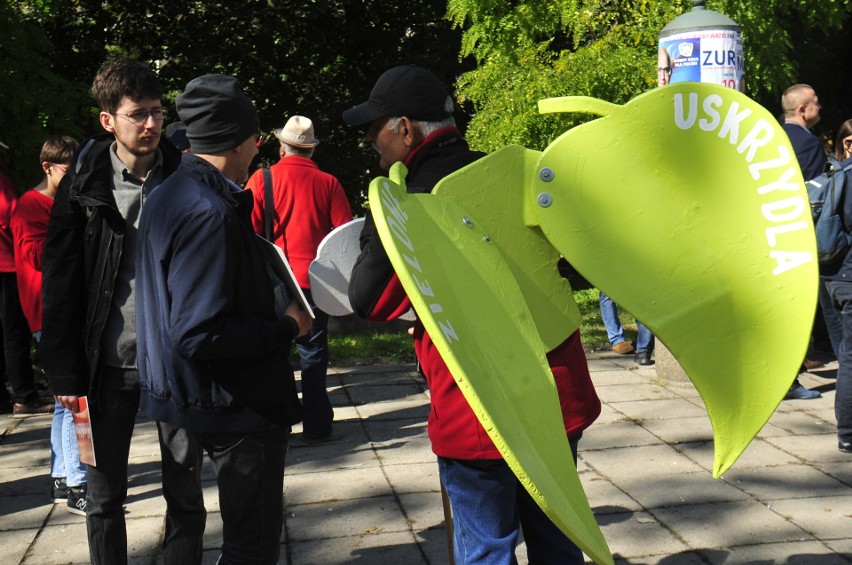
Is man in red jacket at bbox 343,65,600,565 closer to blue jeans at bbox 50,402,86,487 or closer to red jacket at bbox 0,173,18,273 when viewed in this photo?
blue jeans at bbox 50,402,86,487

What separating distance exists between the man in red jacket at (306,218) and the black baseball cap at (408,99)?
10.4 ft

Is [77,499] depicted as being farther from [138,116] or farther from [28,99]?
[28,99]

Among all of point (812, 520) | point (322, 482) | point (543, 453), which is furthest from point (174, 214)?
point (812, 520)

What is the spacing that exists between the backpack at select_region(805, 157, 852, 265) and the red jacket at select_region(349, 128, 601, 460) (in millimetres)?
3509

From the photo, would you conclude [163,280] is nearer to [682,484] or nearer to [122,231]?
[122,231]

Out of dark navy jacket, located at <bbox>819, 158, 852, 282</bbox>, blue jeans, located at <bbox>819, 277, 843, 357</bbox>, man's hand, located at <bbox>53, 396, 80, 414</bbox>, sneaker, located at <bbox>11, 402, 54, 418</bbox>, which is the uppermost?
man's hand, located at <bbox>53, 396, 80, 414</bbox>

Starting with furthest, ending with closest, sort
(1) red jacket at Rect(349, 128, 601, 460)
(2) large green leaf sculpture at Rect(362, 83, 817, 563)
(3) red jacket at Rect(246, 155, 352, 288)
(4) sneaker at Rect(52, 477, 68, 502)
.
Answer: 1. (3) red jacket at Rect(246, 155, 352, 288)
2. (4) sneaker at Rect(52, 477, 68, 502)
3. (1) red jacket at Rect(349, 128, 601, 460)
4. (2) large green leaf sculpture at Rect(362, 83, 817, 563)

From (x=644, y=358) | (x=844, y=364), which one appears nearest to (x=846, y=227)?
(x=844, y=364)

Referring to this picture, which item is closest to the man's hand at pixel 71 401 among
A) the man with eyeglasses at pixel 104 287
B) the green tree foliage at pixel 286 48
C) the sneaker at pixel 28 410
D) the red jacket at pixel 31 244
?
the man with eyeglasses at pixel 104 287

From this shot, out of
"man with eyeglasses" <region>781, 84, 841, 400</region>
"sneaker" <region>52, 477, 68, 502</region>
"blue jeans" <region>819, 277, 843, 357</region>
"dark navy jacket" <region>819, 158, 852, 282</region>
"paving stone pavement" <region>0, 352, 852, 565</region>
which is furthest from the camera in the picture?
"man with eyeglasses" <region>781, 84, 841, 400</region>

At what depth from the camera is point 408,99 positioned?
2.82 m

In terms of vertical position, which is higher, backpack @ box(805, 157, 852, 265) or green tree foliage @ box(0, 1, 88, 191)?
green tree foliage @ box(0, 1, 88, 191)

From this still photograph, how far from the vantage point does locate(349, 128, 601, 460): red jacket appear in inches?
98.2

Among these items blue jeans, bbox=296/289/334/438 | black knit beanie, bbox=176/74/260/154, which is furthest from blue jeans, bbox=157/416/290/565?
blue jeans, bbox=296/289/334/438
